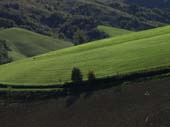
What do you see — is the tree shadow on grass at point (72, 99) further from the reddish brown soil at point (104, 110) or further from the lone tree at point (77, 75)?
the lone tree at point (77, 75)

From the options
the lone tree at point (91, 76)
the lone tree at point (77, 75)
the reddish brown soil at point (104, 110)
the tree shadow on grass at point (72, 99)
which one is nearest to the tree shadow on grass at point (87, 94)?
the reddish brown soil at point (104, 110)

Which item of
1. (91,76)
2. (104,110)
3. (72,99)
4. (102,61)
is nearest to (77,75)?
(91,76)

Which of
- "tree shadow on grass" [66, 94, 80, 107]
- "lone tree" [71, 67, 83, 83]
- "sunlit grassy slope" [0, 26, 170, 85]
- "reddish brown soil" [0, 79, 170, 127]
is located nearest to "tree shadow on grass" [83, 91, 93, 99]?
"reddish brown soil" [0, 79, 170, 127]

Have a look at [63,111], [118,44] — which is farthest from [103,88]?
[118,44]

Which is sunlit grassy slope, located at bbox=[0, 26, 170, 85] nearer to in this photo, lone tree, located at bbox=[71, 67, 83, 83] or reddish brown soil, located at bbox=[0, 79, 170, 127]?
lone tree, located at bbox=[71, 67, 83, 83]

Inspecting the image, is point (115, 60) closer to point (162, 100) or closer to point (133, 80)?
point (133, 80)
